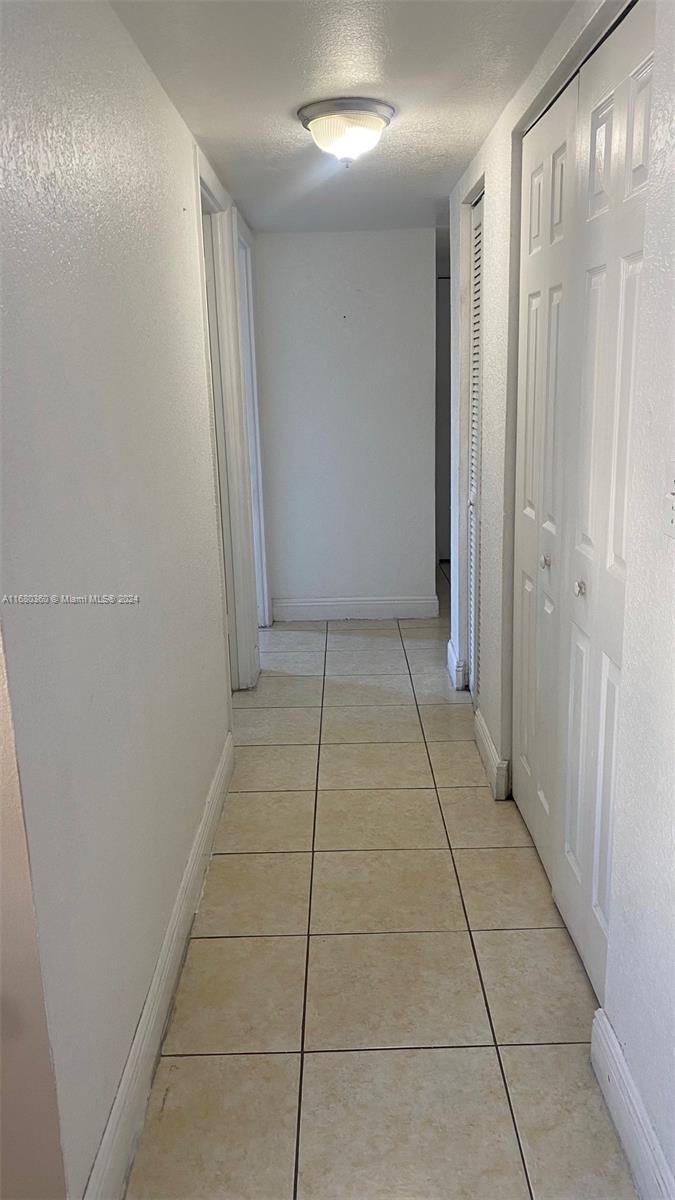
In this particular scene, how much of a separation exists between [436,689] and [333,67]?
2.60 meters

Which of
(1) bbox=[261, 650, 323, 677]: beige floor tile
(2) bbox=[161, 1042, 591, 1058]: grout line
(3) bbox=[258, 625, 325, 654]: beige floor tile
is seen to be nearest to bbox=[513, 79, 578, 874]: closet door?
(2) bbox=[161, 1042, 591, 1058]: grout line

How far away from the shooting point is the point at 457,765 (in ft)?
10.7

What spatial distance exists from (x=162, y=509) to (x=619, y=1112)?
5.26 feet

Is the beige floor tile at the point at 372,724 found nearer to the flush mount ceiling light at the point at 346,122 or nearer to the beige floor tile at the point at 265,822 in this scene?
the beige floor tile at the point at 265,822

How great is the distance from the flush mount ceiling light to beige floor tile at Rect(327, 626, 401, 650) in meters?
2.64

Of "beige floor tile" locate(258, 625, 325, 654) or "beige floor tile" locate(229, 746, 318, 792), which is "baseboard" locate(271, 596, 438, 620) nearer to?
"beige floor tile" locate(258, 625, 325, 654)

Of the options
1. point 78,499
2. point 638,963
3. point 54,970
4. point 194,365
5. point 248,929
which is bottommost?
point 248,929

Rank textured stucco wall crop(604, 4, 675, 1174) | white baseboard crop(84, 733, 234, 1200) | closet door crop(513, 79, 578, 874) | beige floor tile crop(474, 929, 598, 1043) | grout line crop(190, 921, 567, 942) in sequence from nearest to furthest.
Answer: textured stucco wall crop(604, 4, 675, 1174) < white baseboard crop(84, 733, 234, 1200) < beige floor tile crop(474, 929, 598, 1043) < closet door crop(513, 79, 578, 874) < grout line crop(190, 921, 567, 942)

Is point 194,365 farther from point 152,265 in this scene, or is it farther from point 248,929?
point 248,929

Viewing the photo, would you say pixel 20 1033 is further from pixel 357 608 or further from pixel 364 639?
pixel 357 608

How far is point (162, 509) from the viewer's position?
7.06 ft

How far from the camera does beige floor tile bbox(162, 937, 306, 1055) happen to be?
195 cm

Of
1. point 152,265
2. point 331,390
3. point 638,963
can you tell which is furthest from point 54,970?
point 331,390

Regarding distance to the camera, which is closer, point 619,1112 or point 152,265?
point 619,1112
